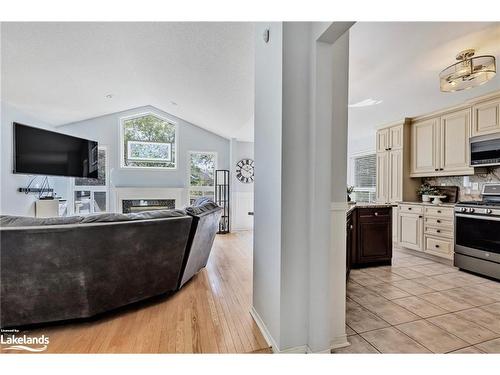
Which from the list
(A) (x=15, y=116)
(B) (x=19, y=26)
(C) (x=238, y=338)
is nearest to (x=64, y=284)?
(C) (x=238, y=338)

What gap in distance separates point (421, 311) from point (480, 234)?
1.66 metres

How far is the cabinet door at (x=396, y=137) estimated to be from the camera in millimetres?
4199

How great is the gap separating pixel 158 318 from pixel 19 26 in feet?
10.3

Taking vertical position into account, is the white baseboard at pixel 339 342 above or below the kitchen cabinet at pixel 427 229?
below

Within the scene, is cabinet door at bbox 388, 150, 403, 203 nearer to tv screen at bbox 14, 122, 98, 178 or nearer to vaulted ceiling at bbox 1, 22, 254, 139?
vaulted ceiling at bbox 1, 22, 254, 139

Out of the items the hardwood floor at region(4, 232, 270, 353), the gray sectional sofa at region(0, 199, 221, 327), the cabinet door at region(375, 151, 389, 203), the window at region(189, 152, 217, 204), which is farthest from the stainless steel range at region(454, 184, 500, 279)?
the window at region(189, 152, 217, 204)

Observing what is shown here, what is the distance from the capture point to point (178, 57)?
319cm

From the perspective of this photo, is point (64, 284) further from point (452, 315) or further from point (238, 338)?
point (452, 315)

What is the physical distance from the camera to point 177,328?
190 cm

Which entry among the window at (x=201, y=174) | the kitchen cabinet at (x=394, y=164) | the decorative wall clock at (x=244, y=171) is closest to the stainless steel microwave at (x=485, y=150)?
the kitchen cabinet at (x=394, y=164)

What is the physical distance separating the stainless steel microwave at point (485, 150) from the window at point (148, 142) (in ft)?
18.6

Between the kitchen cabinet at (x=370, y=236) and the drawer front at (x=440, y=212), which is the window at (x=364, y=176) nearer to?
the drawer front at (x=440, y=212)

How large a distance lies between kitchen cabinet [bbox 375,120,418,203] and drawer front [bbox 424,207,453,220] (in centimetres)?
55
